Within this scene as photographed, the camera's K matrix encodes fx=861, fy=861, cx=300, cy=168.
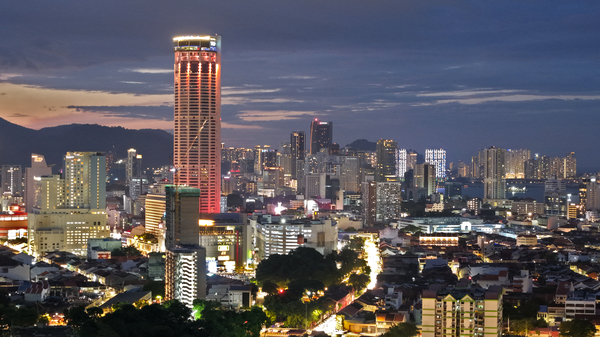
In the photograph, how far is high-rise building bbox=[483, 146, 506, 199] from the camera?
89250mm

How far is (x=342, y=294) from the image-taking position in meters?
26.7

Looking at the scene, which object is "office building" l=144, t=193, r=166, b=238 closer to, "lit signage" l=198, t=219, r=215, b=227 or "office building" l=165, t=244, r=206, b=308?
"lit signage" l=198, t=219, r=215, b=227

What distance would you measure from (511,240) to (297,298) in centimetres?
2437

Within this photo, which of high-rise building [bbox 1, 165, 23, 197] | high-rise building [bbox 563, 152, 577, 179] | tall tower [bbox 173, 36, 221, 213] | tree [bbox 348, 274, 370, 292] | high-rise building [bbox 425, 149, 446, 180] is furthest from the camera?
high-rise building [bbox 425, 149, 446, 180]

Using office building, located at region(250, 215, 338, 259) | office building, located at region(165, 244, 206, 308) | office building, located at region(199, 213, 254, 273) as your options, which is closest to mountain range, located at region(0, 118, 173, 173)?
office building, located at region(250, 215, 338, 259)

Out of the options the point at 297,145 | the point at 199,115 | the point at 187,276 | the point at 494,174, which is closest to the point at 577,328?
the point at 187,276

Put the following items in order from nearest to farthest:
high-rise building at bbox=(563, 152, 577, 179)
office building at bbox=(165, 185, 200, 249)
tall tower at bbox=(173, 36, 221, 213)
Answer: office building at bbox=(165, 185, 200, 249), tall tower at bbox=(173, 36, 221, 213), high-rise building at bbox=(563, 152, 577, 179)

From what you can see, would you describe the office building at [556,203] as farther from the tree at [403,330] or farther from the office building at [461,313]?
the office building at [461,313]

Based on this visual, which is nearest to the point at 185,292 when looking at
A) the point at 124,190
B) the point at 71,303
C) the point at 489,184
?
the point at 71,303

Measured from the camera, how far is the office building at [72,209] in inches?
1625

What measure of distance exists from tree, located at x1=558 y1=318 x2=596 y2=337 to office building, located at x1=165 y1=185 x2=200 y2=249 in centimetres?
1358

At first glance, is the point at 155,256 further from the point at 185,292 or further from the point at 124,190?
the point at 124,190

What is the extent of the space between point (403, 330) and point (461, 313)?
5.67 ft

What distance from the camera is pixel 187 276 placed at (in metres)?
23.7
